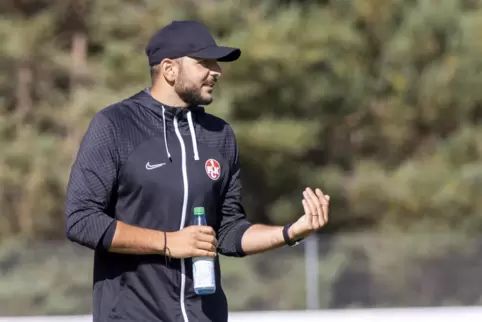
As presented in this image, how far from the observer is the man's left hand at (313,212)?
337 cm

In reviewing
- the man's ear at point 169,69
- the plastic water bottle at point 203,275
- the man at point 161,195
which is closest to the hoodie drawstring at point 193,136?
the man at point 161,195

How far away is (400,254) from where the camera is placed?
12023 mm

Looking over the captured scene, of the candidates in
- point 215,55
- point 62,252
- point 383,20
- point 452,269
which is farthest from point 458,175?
point 215,55

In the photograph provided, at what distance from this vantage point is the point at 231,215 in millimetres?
3619

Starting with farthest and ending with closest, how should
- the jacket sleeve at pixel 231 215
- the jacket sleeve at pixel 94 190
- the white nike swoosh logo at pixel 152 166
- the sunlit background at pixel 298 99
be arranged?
the sunlit background at pixel 298 99
the jacket sleeve at pixel 231 215
the white nike swoosh logo at pixel 152 166
the jacket sleeve at pixel 94 190

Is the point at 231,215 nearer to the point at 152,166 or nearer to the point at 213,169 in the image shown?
the point at 213,169

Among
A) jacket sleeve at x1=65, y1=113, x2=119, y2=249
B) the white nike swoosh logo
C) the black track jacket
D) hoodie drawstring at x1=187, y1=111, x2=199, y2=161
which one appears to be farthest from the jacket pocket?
hoodie drawstring at x1=187, y1=111, x2=199, y2=161

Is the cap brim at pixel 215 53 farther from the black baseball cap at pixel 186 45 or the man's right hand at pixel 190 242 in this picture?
the man's right hand at pixel 190 242

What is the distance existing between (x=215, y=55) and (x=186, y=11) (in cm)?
1162

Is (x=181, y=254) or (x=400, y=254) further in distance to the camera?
(x=400, y=254)

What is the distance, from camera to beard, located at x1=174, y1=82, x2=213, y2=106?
11.3ft

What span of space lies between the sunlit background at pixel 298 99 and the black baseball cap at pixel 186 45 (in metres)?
9.70

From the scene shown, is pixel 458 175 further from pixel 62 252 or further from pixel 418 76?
pixel 62 252

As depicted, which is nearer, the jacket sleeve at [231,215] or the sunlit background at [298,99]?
the jacket sleeve at [231,215]
